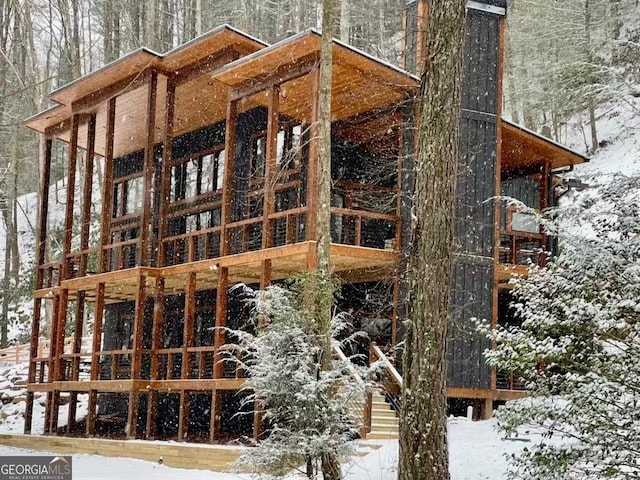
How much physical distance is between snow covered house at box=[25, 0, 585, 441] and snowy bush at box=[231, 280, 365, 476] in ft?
11.3

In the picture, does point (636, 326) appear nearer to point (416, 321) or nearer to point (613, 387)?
point (613, 387)

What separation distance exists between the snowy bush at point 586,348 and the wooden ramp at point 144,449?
5050 millimetres

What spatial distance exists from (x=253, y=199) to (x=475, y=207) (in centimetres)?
524

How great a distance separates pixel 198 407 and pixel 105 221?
515 centimetres

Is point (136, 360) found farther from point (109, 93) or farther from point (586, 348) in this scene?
point (586, 348)

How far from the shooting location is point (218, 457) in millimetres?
13797

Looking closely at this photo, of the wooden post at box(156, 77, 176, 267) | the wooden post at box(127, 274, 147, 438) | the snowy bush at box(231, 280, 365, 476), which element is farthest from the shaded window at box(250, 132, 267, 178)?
the snowy bush at box(231, 280, 365, 476)

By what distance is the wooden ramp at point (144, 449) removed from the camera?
13.8 meters

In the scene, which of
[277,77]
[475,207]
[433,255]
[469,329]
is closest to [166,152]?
[277,77]

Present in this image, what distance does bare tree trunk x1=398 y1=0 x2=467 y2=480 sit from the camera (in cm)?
770

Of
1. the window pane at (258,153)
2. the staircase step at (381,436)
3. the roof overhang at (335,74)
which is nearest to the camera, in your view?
the staircase step at (381,436)

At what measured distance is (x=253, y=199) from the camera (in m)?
19.0

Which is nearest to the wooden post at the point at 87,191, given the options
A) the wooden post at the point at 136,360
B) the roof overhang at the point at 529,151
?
the wooden post at the point at 136,360

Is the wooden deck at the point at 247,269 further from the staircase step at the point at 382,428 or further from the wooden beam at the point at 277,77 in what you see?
the wooden beam at the point at 277,77
